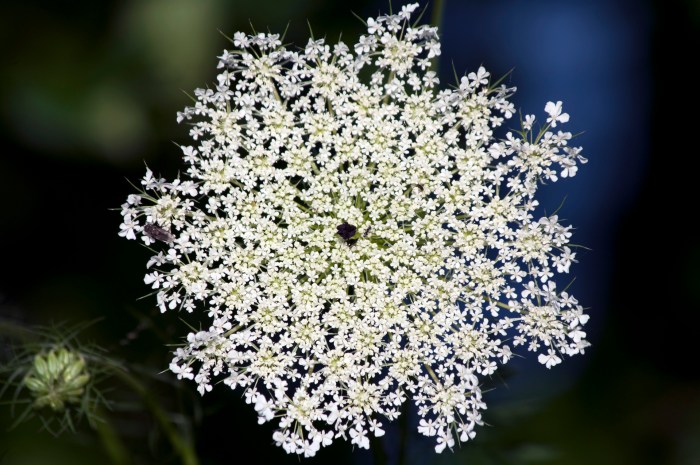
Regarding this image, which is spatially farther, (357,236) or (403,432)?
(403,432)

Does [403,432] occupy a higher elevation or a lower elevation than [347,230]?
lower

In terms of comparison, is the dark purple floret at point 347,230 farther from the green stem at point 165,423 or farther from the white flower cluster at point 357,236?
the green stem at point 165,423
